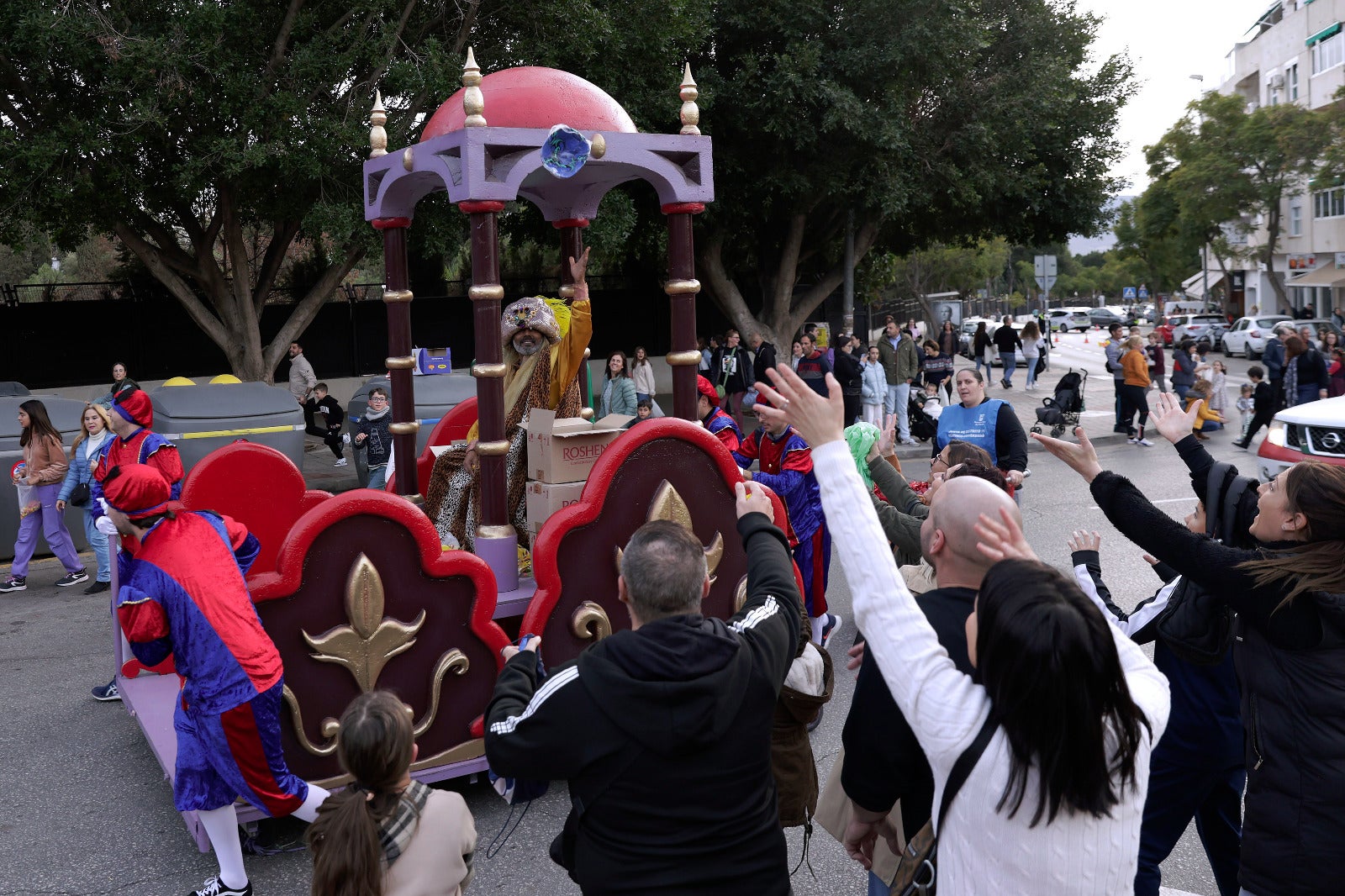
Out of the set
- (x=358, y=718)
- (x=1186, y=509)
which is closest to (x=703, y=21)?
(x=1186, y=509)

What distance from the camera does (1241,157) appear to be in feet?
128

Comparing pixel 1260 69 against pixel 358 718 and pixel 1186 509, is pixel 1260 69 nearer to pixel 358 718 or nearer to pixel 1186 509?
pixel 1186 509

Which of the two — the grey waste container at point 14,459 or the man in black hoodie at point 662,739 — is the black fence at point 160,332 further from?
the man in black hoodie at point 662,739

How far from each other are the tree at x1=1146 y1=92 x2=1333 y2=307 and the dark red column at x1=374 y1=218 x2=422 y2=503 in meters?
38.1

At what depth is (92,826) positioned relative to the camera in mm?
4973

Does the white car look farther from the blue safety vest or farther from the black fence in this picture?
the blue safety vest

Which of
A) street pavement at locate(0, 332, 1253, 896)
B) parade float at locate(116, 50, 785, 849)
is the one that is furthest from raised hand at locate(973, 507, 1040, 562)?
parade float at locate(116, 50, 785, 849)

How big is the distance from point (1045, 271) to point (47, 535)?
21.6 metres

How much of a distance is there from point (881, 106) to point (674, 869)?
1791cm

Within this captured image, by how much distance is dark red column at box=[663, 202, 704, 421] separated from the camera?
560cm

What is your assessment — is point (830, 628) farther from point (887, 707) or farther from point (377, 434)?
point (377, 434)

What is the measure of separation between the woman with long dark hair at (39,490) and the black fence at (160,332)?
335 inches

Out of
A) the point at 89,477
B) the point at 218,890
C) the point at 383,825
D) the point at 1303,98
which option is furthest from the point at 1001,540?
the point at 1303,98

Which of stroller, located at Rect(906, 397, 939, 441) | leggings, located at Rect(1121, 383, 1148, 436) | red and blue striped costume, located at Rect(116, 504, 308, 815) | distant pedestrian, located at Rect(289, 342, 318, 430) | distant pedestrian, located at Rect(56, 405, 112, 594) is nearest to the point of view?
red and blue striped costume, located at Rect(116, 504, 308, 815)
